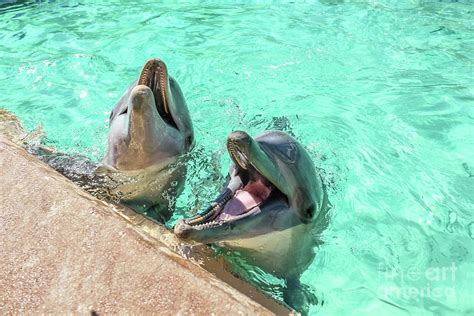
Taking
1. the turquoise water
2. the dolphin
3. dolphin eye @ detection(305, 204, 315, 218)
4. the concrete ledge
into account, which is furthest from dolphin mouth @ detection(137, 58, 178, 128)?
dolphin eye @ detection(305, 204, 315, 218)

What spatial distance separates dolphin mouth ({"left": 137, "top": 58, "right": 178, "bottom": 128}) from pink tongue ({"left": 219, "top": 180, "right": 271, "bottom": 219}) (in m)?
1.22

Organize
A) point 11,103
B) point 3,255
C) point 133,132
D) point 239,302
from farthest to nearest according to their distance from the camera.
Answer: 1. point 11,103
2. point 133,132
3. point 3,255
4. point 239,302

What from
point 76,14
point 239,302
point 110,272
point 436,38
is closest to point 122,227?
point 110,272

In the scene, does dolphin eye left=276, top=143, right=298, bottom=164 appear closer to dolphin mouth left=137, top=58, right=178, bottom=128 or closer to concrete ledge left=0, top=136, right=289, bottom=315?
concrete ledge left=0, top=136, right=289, bottom=315

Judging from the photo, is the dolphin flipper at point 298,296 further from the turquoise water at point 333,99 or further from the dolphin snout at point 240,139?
the dolphin snout at point 240,139

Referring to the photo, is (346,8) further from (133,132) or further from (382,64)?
(133,132)

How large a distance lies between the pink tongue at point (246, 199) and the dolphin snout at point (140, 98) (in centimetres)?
98

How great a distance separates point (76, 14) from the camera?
32.3 feet

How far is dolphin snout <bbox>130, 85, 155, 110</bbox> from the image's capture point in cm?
328

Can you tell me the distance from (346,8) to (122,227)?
8428mm

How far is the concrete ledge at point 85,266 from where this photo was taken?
207cm

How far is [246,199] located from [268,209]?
0.13 meters

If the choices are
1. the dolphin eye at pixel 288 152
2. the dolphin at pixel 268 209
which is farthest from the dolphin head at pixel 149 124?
the dolphin eye at pixel 288 152

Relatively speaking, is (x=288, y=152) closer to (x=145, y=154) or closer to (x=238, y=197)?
(x=238, y=197)
